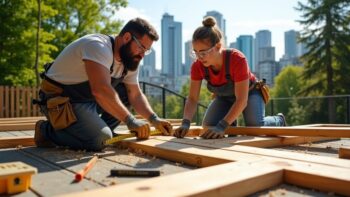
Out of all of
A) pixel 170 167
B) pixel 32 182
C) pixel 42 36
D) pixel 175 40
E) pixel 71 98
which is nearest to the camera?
pixel 32 182

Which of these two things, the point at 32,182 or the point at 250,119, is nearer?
the point at 32,182

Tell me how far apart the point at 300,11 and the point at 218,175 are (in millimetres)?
28038

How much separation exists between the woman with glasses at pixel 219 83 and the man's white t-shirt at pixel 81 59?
2.66ft

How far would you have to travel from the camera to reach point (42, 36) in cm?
1302

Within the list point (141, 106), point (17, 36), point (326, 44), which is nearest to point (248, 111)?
point (141, 106)

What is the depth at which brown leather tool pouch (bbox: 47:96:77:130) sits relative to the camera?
3.16 metres

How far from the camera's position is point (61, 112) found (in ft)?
10.5

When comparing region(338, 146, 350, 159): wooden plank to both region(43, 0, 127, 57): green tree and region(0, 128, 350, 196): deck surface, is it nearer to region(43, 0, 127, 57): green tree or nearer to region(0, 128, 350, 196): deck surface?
region(0, 128, 350, 196): deck surface

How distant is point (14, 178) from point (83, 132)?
1.38m

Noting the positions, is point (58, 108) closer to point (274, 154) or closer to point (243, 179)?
point (274, 154)

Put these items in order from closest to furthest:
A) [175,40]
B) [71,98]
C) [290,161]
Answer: [290,161]
[71,98]
[175,40]

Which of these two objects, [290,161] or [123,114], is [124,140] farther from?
[290,161]

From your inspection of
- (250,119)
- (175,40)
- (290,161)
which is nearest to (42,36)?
(250,119)

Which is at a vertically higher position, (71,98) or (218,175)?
(71,98)
